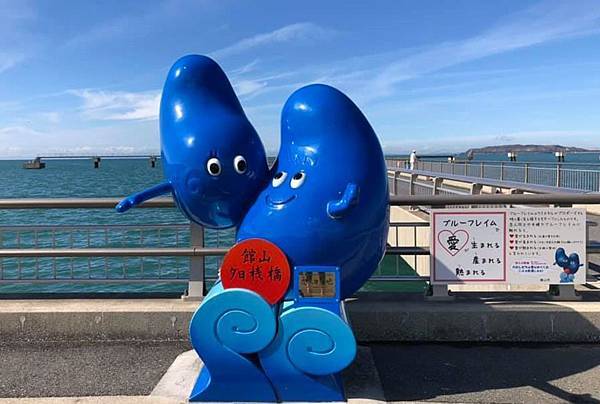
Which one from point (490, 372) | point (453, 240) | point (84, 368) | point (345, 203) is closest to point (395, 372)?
point (490, 372)

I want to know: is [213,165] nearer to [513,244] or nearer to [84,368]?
[84,368]

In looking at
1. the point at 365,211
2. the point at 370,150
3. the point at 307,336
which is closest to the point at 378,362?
the point at 307,336

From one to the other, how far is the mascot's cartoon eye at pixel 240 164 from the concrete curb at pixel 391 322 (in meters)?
1.75

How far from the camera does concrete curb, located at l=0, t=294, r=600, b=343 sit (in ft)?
15.1

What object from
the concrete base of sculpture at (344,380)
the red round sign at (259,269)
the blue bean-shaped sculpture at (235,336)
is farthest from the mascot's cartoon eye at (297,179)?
the concrete base of sculpture at (344,380)

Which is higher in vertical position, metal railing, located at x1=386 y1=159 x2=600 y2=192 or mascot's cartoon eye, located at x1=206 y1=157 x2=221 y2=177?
mascot's cartoon eye, located at x1=206 y1=157 x2=221 y2=177

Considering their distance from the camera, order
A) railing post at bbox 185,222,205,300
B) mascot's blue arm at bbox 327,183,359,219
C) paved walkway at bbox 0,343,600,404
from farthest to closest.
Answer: railing post at bbox 185,222,205,300
paved walkway at bbox 0,343,600,404
mascot's blue arm at bbox 327,183,359,219

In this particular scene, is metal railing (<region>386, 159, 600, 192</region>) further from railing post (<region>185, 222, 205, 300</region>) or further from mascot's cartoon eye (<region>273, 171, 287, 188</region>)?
mascot's cartoon eye (<region>273, 171, 287, 188</region>)

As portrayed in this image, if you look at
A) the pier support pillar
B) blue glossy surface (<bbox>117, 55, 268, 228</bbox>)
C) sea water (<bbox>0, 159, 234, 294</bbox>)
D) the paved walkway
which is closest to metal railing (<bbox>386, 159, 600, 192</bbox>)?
sea water (<bbox>0, 159, 234, 294</bbox>)

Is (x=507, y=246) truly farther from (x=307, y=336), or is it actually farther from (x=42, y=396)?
(x=42, y=396)

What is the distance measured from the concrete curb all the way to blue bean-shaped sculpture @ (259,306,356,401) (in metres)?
1.33

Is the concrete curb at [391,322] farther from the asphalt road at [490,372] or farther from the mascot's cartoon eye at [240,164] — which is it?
the mascot's cartoon eye at [240,164]

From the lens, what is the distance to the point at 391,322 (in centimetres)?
465

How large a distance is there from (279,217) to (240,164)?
413mm
